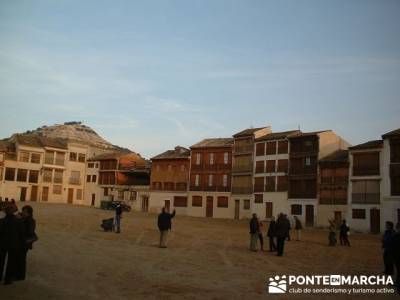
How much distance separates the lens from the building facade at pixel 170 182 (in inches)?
2549

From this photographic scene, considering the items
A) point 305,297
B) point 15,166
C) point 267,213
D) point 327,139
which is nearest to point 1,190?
point 15,166

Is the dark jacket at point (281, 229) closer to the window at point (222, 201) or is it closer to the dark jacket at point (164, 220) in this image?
the dark jacket at point (164, 220)

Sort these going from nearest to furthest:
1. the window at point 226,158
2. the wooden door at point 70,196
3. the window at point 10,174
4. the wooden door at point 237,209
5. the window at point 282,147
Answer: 1. the window at point 282,147
2. the wooden door at point 237,209
3. the window at point 226,158
4. the window at point 10,174
5. the wooden door at point 70,196

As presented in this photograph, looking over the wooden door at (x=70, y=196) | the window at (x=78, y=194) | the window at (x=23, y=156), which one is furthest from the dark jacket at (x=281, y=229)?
the window at (x=78, y=194)

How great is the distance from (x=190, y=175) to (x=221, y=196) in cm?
576

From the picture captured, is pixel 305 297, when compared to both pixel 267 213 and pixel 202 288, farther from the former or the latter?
pixel 267 213

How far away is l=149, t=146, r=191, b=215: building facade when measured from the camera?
6475 centimetres

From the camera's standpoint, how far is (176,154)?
67.9 meters

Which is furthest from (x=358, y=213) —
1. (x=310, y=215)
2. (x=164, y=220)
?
(x=164, y=220)

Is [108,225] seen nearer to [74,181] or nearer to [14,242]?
[14,242]

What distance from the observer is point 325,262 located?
18.1 meters

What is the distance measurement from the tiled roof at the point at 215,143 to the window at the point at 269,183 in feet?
26.0

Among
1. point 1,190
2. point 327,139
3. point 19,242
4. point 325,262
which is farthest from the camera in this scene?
point 1,190

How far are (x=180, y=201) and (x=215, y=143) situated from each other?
927 cm
